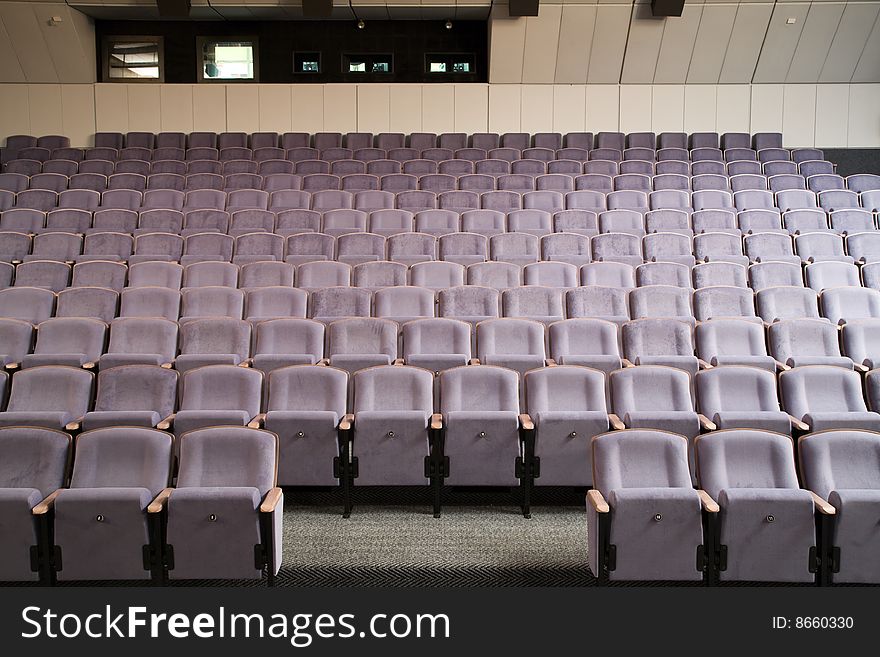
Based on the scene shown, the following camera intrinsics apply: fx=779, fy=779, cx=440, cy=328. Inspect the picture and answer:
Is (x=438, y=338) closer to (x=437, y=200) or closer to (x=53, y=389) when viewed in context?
(x=53, y=389)

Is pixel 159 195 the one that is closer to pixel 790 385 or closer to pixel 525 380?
pixel 525 380

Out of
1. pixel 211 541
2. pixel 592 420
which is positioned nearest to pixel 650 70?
pixel 592 420

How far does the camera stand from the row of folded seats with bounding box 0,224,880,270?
3.26m

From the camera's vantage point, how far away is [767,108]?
5.13 m

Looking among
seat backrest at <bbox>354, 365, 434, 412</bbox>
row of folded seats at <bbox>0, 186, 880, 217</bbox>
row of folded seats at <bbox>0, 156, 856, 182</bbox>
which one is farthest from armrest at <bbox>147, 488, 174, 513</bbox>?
row of folded seats at <bbox>0, 156, 856, 182</bbox>

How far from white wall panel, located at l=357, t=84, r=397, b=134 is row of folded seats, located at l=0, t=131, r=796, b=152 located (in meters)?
0.30

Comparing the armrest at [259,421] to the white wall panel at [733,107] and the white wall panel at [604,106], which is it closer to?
the white wall panel at [604,106]

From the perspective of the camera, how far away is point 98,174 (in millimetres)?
4152

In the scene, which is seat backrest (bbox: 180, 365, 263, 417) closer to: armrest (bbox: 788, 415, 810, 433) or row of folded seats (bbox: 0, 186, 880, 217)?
armrest (bbox: 788, 415, 810, 433)

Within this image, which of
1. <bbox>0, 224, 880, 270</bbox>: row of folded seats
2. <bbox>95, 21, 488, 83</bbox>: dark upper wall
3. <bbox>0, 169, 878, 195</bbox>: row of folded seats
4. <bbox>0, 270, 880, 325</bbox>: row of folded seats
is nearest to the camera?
<bbox>0, 270, 880, 325</bbox>: row of folded seats

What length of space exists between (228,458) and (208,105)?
4.05 m

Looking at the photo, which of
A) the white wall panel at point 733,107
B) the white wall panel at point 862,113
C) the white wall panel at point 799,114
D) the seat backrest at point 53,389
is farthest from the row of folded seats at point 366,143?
the seat backrest at point 53,389

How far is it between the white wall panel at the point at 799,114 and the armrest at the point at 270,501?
4653 millimetres

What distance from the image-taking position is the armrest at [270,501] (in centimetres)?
150
